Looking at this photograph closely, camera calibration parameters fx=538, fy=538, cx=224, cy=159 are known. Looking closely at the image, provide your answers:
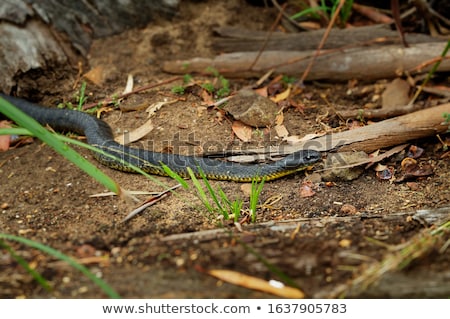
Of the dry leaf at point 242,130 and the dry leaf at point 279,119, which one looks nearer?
the dry leaf at point 242,130

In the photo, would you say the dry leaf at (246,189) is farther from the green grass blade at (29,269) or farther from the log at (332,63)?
the green grass blade at (29,269)

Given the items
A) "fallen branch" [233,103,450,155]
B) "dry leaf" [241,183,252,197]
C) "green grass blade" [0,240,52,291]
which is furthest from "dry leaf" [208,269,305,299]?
"fallen branch" [233,103,450,155]

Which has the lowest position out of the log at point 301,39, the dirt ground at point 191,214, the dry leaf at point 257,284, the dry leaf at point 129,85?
the dry leaf at point 257,284

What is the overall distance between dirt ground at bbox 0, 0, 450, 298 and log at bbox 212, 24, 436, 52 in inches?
10.8

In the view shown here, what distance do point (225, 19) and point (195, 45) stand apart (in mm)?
587

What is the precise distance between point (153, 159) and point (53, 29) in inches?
93.8

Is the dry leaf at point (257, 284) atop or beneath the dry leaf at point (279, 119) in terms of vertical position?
beneath

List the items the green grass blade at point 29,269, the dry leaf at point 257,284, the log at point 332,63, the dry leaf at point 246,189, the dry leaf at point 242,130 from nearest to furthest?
the green grass blade at point 29,269
the dry leaf at point 257,284
the dry leaf at point 246,189
the dry leaf at point 242,130
the log at point 332,63

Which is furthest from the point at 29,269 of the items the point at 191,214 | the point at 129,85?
the point at 129,85

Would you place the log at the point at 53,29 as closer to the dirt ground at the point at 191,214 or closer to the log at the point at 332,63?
the dirt ground at the point at 191,214

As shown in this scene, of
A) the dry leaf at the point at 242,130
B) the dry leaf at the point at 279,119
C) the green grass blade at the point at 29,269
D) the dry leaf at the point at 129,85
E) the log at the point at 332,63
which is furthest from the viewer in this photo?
the dry leaf at the point at 129,85

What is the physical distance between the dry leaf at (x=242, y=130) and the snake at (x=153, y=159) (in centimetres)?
39

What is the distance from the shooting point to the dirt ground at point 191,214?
312 cm

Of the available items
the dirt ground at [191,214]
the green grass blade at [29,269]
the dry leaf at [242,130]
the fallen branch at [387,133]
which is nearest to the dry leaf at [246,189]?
the dirt ground at [191,214]
